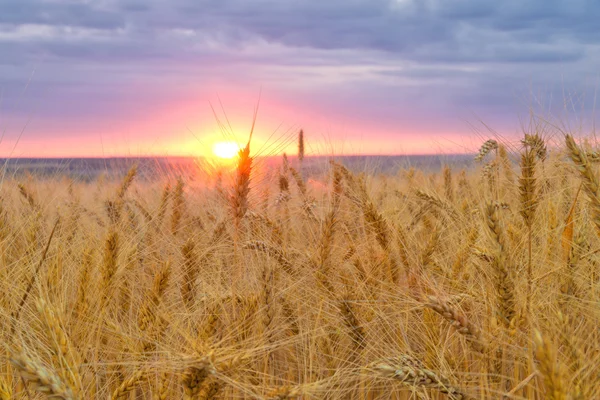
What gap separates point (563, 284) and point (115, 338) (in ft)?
5.70

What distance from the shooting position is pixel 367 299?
2307mm

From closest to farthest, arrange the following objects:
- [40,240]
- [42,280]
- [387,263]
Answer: [42,280] → [387,263] → [40,240]

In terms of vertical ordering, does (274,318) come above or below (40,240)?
below

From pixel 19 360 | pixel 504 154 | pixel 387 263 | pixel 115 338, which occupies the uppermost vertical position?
pixel 504 154

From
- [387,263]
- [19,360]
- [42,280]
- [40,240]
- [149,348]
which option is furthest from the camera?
[40,240]

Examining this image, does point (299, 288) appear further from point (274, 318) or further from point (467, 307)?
point (467, 307)

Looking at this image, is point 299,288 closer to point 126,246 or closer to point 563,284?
point 126,246

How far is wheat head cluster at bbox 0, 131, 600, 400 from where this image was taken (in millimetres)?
1659

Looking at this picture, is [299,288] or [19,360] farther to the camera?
[299,288]

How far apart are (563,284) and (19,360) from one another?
1845 mm

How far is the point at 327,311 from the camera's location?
2439 millimetres

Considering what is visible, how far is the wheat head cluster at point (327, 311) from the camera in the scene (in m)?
1.66

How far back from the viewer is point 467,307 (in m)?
2.37

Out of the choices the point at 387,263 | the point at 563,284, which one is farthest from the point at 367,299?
the point at 563,284
